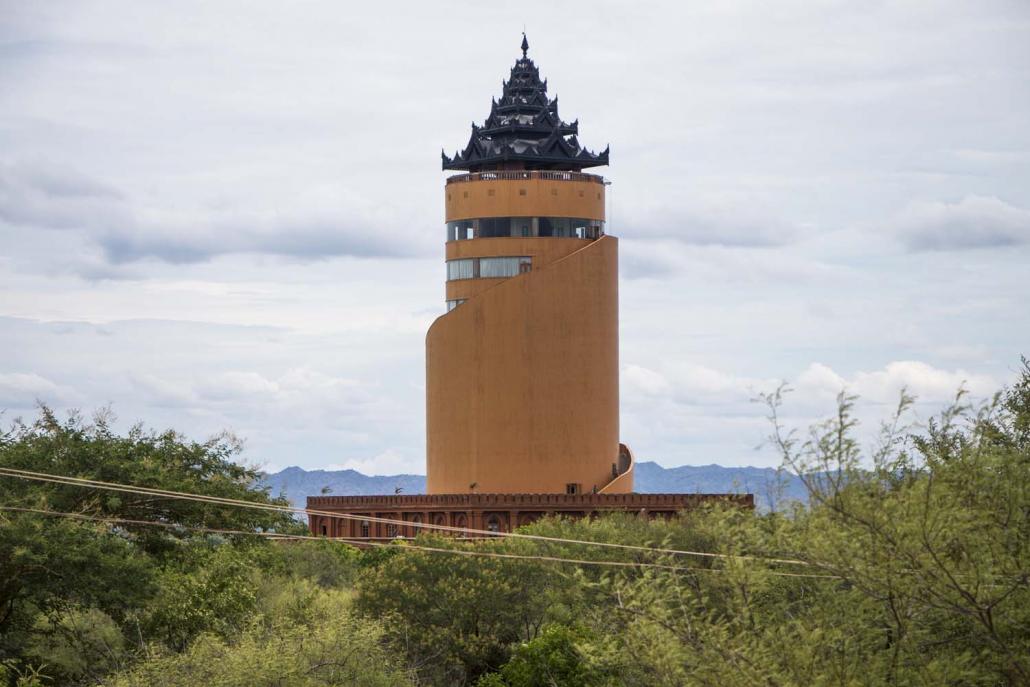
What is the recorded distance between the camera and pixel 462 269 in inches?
3366

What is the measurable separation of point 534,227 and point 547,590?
35.2 metres

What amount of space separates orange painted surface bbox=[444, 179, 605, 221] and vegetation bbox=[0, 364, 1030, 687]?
20229mm

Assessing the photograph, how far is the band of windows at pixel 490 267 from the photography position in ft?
276

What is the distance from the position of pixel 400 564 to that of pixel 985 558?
30985 millimetres

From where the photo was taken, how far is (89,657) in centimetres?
4447

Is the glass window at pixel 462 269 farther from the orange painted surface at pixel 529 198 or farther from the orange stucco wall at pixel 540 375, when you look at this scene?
the orange painted surface at pixel 529 198

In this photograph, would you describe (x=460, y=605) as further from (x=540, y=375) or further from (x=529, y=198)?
(x=529, y=198)

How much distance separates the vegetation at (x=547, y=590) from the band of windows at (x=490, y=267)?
17799 millimetres

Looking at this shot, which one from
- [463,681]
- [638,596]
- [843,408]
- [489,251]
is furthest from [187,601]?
[489,251]

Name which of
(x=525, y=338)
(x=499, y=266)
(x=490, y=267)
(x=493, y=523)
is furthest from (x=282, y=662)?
(x=490, y=267)

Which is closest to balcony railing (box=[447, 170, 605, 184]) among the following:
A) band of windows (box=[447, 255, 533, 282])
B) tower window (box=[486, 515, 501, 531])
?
band of windows (box=[447, 255, 533, 282])

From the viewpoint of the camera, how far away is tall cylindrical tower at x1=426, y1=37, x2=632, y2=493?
82875 millimetres

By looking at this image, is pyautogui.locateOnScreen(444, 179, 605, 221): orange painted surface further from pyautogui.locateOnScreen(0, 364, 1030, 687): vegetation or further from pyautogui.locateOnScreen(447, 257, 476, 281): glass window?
pyautogui.locateOnScreen(0, 364, 1030, 687): vegetation

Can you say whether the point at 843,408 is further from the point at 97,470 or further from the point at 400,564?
the point at 400,564
